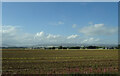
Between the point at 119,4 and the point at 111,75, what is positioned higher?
the point at 119,4

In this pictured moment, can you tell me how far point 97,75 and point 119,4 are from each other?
9.04ft

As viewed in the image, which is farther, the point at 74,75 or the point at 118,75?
the point at 118,75

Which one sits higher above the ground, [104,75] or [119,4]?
[119,4]

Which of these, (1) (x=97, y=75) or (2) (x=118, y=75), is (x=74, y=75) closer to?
(1) (x=97, y=75)

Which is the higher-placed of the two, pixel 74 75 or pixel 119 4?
pixel 119 4

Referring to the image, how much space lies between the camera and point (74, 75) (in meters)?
7.43

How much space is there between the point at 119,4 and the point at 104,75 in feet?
8.87

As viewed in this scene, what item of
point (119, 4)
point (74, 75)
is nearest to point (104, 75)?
point (74, 75)

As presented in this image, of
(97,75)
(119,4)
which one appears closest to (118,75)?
(97,75)

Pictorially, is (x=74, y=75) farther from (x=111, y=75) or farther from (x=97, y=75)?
(x=111, y=75)

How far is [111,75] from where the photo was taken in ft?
25.6

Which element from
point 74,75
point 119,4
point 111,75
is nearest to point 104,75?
point 111,75

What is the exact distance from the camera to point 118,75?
26.2 ft

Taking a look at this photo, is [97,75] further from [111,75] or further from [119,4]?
[119,4]
